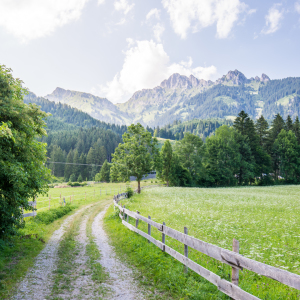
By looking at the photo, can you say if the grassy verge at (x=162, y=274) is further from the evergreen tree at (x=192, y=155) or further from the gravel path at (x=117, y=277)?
the evergreen tree at (x=192, y=155)

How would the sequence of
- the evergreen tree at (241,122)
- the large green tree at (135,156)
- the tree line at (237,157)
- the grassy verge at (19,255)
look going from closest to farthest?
the grassy verge at (19,255) → the large green tree at (135,156) → the tree line at (237,157) → the evergreen tree at (241,122)

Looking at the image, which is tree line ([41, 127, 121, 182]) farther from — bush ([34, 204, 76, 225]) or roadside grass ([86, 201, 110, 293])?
roadside grass ([86, 201, 110, 293])

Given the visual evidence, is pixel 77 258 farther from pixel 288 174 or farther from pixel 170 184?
pixel 288 174

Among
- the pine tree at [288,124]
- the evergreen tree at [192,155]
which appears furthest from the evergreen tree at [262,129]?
the evergreen tree at [192,155]

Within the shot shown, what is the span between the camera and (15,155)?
33.2 feet

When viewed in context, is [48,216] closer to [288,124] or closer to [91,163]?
[288,124]

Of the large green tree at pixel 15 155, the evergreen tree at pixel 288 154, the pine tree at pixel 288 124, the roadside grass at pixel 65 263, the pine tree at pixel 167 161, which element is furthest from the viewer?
the pine tree at pixel 288 124

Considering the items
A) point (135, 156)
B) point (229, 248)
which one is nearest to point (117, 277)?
point (229, 248)

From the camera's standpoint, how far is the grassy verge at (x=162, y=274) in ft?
20.3

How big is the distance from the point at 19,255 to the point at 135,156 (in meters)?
32.4

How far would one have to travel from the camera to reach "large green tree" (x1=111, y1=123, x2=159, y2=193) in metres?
41.9

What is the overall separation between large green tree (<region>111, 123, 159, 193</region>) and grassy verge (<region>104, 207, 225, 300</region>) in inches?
1179

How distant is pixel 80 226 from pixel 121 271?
1047cm

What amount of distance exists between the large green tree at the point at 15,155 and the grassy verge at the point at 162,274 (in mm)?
5387
